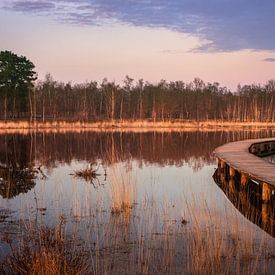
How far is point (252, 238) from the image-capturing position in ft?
24.0

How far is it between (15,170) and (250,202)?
8726 mm

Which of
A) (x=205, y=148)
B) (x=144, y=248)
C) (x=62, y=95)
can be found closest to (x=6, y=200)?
(x=144, y=248)

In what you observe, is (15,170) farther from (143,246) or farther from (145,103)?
(145,103)

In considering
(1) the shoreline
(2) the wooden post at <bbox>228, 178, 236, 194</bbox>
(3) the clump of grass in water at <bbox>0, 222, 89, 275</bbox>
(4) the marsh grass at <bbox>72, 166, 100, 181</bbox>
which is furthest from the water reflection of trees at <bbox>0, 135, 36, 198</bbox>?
(1) the shoreline

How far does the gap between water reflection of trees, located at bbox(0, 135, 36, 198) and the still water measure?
0.03 m

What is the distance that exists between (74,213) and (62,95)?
199 ft

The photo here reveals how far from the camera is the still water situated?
304 inches

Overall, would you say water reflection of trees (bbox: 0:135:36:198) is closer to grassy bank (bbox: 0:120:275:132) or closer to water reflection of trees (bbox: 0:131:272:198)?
water reflection of trees (bbox: 0:131:272:198)

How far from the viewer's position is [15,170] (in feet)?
50.5

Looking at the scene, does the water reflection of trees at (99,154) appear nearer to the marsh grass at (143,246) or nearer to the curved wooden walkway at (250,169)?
the curved wooden walkway at (250,169)

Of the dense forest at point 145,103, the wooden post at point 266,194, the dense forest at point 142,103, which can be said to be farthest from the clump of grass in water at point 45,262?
the dense forest at point 145,103

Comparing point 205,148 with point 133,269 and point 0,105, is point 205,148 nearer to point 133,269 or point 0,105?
point 133,269

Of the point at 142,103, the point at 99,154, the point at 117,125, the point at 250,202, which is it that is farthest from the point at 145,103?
the point at 250,202

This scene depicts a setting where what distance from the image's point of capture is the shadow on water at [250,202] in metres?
8.77
